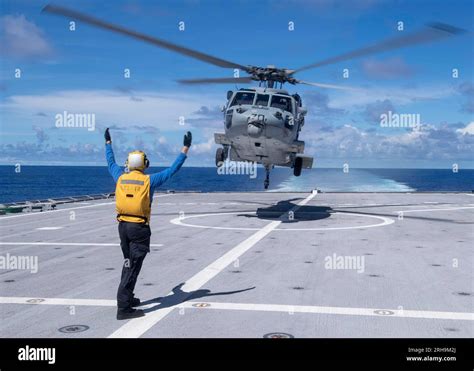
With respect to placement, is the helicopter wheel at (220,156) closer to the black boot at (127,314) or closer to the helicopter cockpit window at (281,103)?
the helicopter cockpit window at (281,103)

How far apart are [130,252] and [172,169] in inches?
56.0

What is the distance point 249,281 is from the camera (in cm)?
930

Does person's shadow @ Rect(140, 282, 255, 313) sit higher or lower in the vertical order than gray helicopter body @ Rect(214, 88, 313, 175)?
lower

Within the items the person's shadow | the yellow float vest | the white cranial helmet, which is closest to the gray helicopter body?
the person's shadow

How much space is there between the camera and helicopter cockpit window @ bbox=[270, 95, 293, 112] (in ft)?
59.5

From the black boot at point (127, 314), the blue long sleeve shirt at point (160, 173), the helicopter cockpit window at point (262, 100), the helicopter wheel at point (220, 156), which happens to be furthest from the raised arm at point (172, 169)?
the helicopter wheel at point (220, 156)

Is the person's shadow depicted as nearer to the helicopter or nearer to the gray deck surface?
the gray deck surface

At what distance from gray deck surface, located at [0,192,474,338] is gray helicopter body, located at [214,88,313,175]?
3.03m

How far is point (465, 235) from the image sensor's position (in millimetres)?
15922

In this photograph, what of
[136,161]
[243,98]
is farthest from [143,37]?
[136,161]

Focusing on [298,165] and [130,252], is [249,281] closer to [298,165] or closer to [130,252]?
[130,252]

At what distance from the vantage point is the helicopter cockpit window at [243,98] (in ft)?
59.8

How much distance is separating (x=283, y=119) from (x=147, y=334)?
12754 mm
